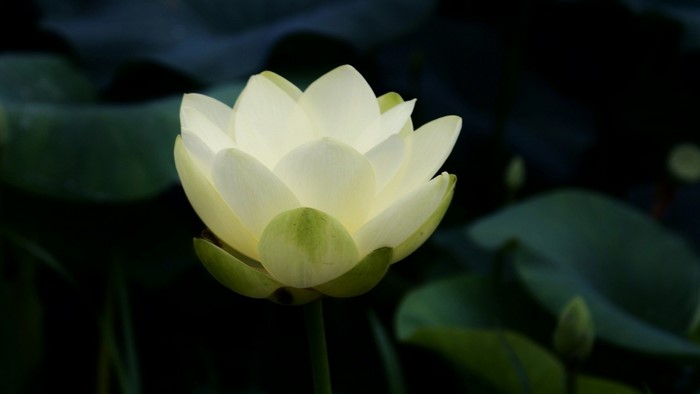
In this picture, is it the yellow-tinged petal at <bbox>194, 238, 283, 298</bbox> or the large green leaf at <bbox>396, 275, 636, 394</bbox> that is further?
the large green leaf at <bbox>396, 275, 636, 394</bbox>

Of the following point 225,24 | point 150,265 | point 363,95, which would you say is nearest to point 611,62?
point 225,24

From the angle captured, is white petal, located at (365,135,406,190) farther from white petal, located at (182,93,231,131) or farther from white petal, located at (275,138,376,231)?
white petal, located at (182,93,231,131)

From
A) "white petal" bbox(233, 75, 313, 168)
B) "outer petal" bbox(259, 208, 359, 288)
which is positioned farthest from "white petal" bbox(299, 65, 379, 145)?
"outer petal" bbox(259, 208, 359, 288)

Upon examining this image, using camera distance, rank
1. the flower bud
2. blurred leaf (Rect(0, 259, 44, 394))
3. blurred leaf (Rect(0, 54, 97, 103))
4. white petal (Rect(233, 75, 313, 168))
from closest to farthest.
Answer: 1. white petal (Rect(233, 75, 313, 168))
2. the flower bud
3. blurred leaf (Rect(0, 259, 44, 394))
4. blurred leaf (Rect(0, 54, 97, 103))

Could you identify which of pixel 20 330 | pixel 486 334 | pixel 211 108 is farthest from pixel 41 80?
pixel 211 108

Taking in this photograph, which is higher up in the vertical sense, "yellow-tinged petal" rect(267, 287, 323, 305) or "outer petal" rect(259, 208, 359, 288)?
"outer petal" rect(259, 208, 359, 288)

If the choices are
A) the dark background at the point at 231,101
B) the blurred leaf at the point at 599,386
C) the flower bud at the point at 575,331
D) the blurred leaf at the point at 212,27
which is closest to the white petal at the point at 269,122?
the flower bud at the point at 575,331

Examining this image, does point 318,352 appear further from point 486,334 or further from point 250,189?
point 486,334

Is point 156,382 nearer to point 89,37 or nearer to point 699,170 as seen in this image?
point 89,37
